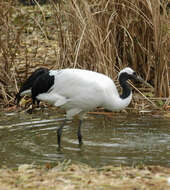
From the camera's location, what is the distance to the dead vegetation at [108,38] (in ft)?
26.5

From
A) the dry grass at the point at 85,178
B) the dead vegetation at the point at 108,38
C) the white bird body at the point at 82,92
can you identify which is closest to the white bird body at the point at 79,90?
the white bird body at the point at 82,92

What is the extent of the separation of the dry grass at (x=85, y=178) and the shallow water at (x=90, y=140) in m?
0.60

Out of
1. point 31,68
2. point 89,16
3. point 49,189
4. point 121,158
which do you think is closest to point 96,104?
point 121,158

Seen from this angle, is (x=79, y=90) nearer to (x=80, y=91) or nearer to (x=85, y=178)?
(x=80, y=91)

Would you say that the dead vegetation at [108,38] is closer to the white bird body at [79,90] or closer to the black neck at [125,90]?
the white bird body at [79,90]

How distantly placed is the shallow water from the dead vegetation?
0.86 metres

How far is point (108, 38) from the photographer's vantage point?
27.3 ft

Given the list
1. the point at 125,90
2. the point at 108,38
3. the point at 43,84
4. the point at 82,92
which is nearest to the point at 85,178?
the point at 82,92

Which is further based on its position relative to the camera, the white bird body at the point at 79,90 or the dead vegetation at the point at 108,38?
the dead vegetation at the point at 108,38

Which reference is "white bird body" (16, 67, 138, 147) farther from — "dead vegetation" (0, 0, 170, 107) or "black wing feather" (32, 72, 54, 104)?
"dead vegetation" (0, 0, 170, 107)

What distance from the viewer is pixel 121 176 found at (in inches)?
182

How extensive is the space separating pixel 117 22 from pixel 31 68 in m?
2.58

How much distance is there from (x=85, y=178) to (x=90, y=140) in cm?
227

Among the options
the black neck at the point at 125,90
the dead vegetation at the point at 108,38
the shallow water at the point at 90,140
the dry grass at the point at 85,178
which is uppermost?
the dead vegetation at the point at 108,38
